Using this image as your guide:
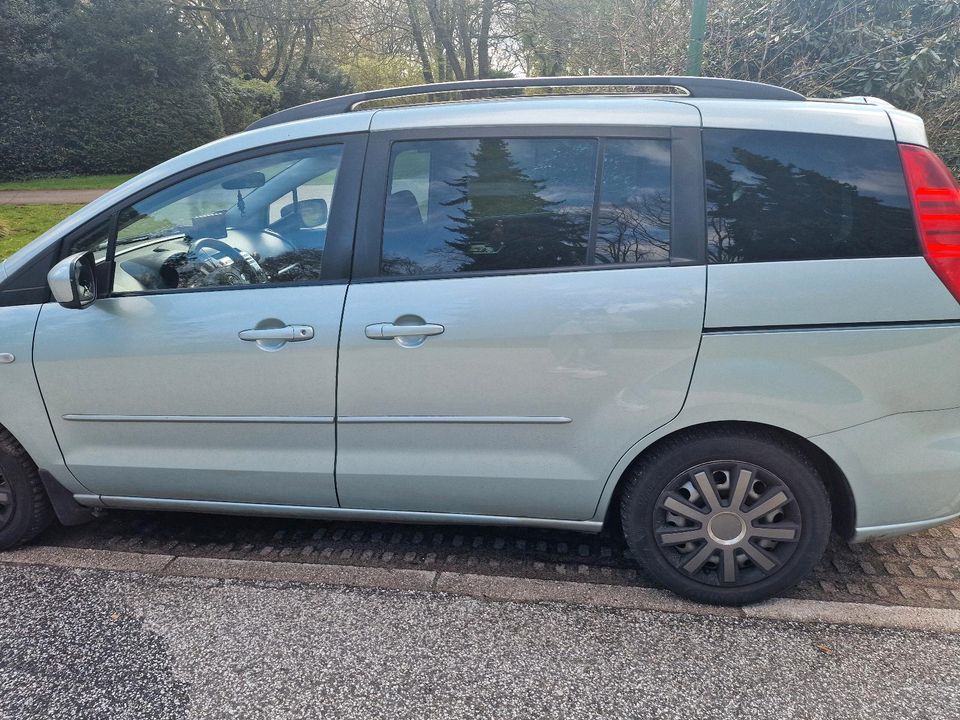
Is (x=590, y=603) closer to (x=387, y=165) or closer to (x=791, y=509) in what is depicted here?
(x=791, y=509)

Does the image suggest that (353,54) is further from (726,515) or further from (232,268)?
(726,515)

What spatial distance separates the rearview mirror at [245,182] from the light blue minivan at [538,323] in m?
0.01

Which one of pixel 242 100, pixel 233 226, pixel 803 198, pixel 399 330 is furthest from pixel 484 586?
pixel 242 100

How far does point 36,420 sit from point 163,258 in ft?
2.80

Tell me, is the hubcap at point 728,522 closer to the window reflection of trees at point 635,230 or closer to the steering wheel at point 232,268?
the window reflection of trees at point 635,230

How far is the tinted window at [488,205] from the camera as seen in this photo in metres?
2.52

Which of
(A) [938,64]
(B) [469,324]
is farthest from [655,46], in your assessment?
(B) [469,324]

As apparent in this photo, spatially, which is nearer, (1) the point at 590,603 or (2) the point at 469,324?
(2) the point at 469,324

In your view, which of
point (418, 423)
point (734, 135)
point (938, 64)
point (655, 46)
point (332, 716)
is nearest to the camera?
point (332, 716)

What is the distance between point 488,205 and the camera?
2572 mm

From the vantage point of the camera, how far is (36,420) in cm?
292

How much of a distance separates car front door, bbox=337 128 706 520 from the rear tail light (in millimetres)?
678

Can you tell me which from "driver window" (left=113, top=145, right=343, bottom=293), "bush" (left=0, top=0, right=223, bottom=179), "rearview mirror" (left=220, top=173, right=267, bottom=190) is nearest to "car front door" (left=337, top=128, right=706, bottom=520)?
"driver window" (left=113, top=145, right=343, bottom=293)

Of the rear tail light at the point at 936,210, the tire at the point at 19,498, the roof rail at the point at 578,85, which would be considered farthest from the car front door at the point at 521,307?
the tire at the point at 19,498
